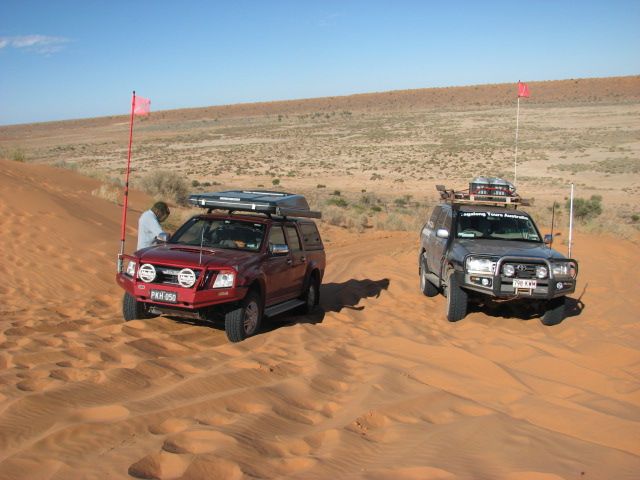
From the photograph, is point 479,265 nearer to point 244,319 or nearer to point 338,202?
point 244,319

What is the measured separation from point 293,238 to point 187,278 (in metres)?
2.58

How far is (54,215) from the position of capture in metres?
15.5

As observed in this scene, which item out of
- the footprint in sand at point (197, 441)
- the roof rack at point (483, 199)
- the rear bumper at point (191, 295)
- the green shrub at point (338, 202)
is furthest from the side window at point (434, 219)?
the green shrub at point (338, 202)

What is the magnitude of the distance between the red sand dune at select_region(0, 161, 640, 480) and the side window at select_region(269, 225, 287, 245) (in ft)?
3.90

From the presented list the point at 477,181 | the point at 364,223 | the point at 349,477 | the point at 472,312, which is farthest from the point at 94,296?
the point at 364,223

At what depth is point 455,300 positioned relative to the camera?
35.7 feet

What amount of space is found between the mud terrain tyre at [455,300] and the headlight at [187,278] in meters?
4.11

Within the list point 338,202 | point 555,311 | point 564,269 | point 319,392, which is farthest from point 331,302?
point 338,202

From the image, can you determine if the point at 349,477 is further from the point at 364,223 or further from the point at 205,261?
the point at 364,223

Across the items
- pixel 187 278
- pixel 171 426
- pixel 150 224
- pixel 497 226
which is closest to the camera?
pixel 171 426

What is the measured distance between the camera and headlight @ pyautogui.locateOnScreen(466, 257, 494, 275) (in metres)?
10.5

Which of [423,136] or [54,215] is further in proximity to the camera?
[423,136]

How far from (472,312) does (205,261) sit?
488 centimetres

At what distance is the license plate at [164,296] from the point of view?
8648 millimetres
